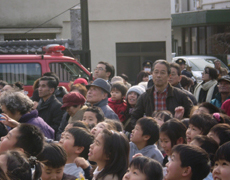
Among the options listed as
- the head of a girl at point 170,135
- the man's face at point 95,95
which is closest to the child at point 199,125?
the head of a girl at point 170,135

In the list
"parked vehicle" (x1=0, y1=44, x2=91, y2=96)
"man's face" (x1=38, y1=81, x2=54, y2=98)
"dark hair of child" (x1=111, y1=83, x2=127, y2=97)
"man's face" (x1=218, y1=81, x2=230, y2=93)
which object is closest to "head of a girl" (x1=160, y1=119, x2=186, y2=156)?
"dark hair of child" (x1=111, y1=83, x2=127, y2=97)

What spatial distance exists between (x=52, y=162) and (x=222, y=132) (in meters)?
1.72

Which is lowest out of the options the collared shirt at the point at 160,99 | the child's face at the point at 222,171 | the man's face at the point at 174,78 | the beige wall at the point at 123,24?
the child's face at the point at 222,171

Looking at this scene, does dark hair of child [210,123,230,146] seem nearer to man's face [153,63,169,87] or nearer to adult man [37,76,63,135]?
man's face [153,63,169,87]

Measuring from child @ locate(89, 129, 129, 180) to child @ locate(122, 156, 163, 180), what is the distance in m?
0.41

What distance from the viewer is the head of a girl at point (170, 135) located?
439 cm

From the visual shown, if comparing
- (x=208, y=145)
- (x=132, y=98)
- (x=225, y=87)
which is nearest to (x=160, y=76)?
(x=132, y=98)

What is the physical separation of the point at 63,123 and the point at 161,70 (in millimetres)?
1617

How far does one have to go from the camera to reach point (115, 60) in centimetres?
1659

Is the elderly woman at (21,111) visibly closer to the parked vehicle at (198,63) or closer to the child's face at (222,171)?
the child's face at (222,171)

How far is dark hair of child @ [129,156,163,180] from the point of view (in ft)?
10.5

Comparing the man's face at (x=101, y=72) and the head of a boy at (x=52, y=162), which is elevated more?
the man's face at (x=101, y=72)

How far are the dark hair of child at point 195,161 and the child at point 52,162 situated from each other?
3.26 ft

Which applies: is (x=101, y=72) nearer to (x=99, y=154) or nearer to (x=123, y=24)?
(x=99, y=154)
